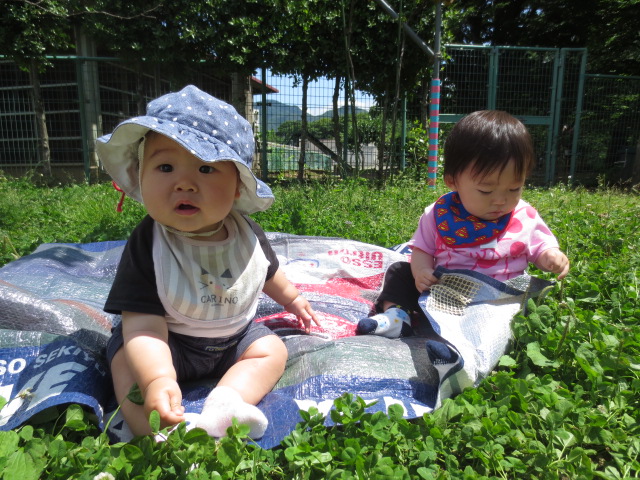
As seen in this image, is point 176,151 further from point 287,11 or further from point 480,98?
point 480,98

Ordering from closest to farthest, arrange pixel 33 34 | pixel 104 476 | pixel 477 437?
pixel 104 476, pixel 477 437, pixel 33 34

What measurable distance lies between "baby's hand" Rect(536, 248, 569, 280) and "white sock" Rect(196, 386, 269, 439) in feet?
4.58

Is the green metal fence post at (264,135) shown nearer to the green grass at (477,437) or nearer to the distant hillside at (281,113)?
the distant hillside at (281,113)

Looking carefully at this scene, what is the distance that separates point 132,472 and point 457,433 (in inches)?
33.3

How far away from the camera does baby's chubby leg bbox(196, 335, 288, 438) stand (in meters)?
1.35

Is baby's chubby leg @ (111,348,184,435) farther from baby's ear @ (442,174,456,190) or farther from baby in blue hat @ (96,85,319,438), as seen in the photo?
baby's ear @ (442,174,456,190)

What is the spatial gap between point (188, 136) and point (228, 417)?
0.84 meters

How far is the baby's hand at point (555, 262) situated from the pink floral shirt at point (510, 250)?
3 cm

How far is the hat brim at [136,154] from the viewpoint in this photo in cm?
149

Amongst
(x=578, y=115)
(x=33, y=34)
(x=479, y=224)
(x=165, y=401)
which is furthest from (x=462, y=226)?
(x=578, y=115)

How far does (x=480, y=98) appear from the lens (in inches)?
371

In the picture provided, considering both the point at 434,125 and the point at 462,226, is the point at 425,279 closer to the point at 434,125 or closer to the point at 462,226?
the point at 462,226

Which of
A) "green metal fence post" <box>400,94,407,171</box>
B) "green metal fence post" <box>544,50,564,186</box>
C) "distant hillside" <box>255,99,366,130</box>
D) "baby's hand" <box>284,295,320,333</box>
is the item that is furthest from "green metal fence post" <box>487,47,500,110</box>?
"baby's hand" <box>284,295,320,333</box>

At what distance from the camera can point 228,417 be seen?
135 centimetres
